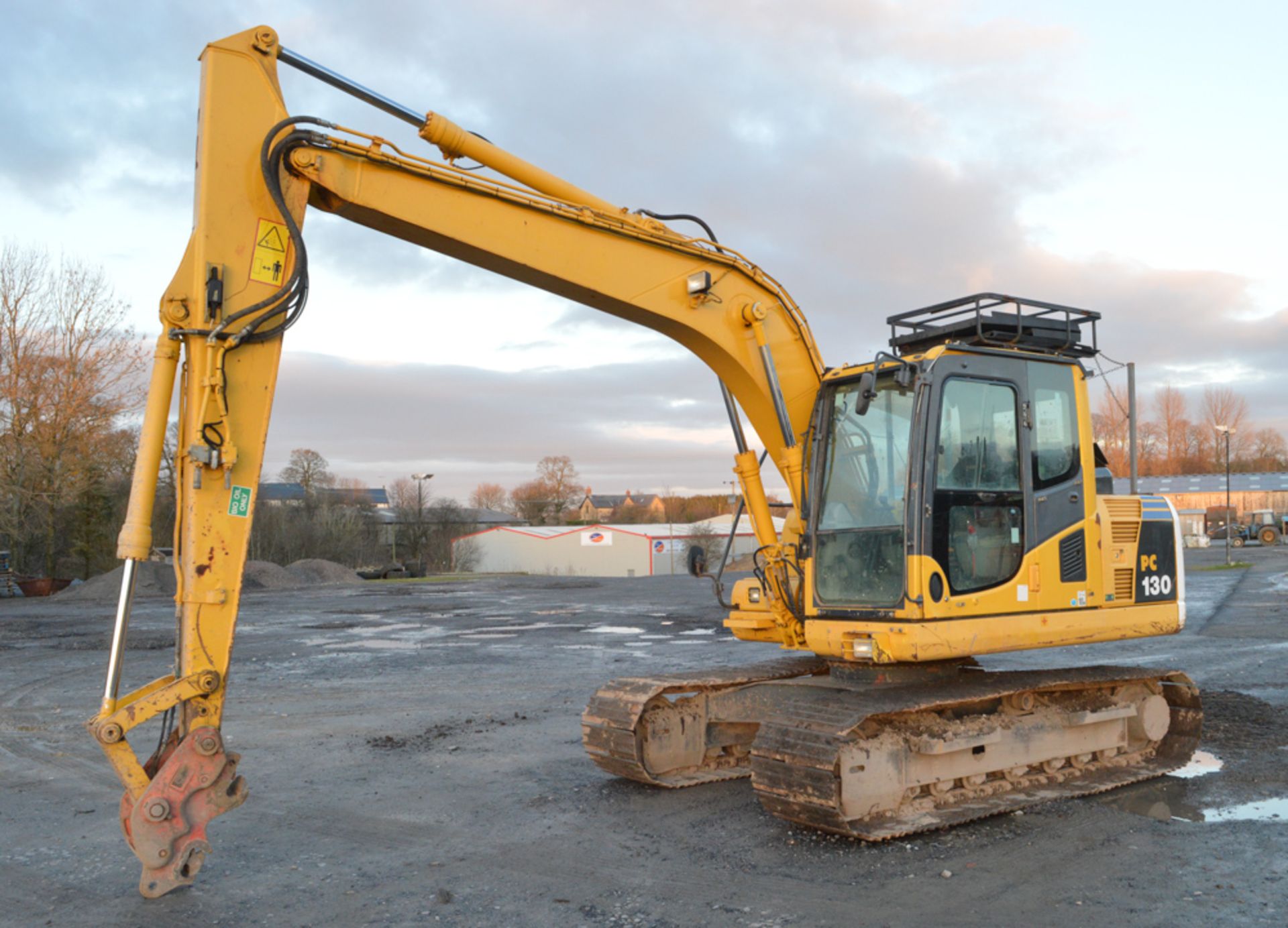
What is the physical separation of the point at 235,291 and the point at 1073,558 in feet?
18.4

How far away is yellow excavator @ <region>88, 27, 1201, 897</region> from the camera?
16.8 feet

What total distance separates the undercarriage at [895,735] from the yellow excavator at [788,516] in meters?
0.02

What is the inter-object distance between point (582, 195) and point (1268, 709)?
8466 millimetres

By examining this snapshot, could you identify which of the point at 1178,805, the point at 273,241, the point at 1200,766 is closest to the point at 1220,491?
the point at 1200,766

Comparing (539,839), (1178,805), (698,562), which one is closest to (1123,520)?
(1178,805)

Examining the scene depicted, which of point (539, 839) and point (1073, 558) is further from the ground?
point (1073, 558)

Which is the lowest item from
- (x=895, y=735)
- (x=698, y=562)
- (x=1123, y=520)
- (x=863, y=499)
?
(x=895, y=735)

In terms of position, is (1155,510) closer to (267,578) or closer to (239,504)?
(239,504)

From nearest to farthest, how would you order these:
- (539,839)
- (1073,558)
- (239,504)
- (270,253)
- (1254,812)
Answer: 1. (239,504)
2. (270,253)
3. (539,839)
4. (1254,812)
5. (1073,558)

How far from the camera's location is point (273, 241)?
544 centimetres

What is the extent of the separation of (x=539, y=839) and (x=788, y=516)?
2.75 meters

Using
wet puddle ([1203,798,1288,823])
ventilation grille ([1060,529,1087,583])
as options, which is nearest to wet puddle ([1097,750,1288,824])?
wet puddle ([1203,798,1288,823])

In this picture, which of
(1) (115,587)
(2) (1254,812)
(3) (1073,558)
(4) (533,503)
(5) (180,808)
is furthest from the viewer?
(4) (533,503)

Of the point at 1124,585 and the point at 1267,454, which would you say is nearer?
the point at 1124,585
